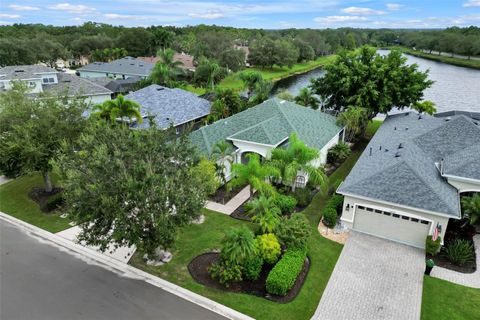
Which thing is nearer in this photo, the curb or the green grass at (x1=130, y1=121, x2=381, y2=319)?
the curb

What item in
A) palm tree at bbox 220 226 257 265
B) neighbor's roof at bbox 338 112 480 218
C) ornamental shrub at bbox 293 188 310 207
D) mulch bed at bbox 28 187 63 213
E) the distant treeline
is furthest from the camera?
the distant treeline

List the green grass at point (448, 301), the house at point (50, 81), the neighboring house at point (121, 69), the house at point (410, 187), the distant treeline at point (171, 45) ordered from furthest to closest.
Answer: the distant treeline at point (171, 45), the neighboring house at point (121, 69), the house at point (50, 81), the house at point (410, 187), the green grass at point (448, 301)

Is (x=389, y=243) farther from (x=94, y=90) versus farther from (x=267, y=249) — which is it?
(x=94, y=90)

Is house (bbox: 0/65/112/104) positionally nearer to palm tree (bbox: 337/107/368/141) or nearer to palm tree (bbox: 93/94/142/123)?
palm tree (bbox: 93/94/142/123)

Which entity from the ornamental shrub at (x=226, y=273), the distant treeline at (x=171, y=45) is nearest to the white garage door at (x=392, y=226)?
the ornamental shrub at (x=226, y=273)

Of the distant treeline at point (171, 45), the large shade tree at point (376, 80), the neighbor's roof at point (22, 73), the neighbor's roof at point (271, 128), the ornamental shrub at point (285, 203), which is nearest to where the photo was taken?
the ornamental shrub at point (285, 203)

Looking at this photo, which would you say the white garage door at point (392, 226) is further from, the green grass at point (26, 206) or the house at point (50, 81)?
the house at point (50, 81)

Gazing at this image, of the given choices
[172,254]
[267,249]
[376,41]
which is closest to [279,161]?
[267,249]

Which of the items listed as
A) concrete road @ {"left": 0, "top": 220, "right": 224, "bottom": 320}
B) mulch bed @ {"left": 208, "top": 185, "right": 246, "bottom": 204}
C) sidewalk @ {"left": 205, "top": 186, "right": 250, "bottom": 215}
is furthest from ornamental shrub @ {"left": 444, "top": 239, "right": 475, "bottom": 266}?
mulch bed @ {"left": 208, "top": 185, "right": 246, "bottom": 204}
